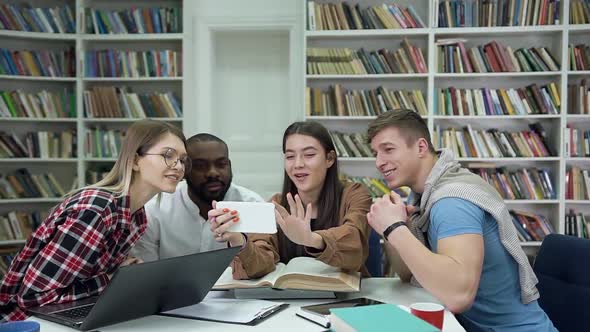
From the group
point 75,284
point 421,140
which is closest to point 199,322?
point 75,284

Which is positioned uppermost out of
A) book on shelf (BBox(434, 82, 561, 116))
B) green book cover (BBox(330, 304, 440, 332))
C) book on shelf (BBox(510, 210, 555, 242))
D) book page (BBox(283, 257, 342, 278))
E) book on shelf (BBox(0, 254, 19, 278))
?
book on shelf (BBox(434, 82, 561, 116))

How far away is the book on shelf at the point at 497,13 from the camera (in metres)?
4.11

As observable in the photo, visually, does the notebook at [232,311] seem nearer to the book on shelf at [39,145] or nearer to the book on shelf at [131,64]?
the book on shelf at [131,64]

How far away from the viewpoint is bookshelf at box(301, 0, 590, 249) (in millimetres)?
4125

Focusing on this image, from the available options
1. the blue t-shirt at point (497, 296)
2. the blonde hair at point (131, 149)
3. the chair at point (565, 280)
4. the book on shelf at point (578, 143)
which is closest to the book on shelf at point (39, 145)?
the blonde hair at point (131, 149)

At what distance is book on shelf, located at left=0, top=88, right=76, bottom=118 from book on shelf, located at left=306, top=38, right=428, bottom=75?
2.18 metres

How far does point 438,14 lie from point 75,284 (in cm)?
365

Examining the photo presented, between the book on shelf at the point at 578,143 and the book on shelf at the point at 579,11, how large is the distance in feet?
2.88

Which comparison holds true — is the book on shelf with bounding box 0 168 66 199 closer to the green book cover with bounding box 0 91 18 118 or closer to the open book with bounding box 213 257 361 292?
the green book cover with bounding box 0 91 18 118

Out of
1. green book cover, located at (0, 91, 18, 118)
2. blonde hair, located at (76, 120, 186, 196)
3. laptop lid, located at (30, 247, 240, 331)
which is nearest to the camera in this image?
laptop lid, located at (30, 247, 240, 331)

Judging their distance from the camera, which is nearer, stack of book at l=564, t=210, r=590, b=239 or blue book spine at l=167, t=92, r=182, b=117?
stack of book at l=564, t=210, r=590, b=239

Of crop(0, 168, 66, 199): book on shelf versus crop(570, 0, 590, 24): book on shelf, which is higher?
crop(570, 0, 590, 24): book on shelf

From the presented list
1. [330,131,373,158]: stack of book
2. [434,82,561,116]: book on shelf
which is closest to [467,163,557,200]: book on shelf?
[434,82,561,116]: book on shelf

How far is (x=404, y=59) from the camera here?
4.25m
